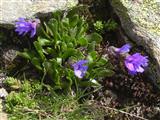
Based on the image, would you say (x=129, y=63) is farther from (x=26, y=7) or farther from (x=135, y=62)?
(x=26, y=7)

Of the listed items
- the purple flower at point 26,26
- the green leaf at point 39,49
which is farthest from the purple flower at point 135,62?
the purple flower at point 26,26

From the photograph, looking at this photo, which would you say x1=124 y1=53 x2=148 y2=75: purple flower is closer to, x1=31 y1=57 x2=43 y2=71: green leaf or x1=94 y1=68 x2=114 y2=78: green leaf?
x1=94 y1=68 x2=114 y2=78: green leaf

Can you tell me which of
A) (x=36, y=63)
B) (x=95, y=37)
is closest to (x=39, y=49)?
(x=36, y=63)

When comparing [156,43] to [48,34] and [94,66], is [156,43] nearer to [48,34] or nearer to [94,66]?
[94,66]

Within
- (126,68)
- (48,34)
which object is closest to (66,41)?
(48,34)

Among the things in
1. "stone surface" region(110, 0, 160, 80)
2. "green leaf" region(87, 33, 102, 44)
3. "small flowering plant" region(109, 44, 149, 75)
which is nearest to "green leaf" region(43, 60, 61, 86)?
"green leaf" region(87, 33, 102, 44)
